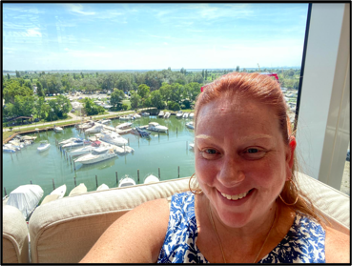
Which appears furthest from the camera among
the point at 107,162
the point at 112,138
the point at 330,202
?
the point at 107,162

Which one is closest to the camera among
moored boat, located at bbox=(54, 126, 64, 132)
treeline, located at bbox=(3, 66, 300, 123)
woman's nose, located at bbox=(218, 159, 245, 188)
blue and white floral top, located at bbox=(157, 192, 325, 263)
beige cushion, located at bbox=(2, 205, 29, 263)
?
woman's nose, located at bbox=(218, 159, 245, 188)

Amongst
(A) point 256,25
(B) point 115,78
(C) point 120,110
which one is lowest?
(C) point 120,110

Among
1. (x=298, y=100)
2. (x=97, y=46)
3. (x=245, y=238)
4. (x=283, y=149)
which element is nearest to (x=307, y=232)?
(x=245, y=238)

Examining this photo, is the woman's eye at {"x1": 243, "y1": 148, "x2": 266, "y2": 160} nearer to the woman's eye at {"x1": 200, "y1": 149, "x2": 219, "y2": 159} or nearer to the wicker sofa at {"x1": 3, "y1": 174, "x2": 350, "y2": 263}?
the woman's eye at {"x1": 200, "y1": 149, "x2": 219, "y2": 159}

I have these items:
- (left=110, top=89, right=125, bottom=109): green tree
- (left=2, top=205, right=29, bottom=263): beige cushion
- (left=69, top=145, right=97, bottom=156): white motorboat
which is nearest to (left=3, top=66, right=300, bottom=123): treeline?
(left=110, top=89, right=125, bottom=109): green tree

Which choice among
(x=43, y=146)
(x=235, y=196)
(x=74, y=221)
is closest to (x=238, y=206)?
(x=235, y=196)

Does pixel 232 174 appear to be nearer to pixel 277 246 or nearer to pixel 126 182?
pixel 277 246

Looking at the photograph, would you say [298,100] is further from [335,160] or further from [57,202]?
[57,202]
